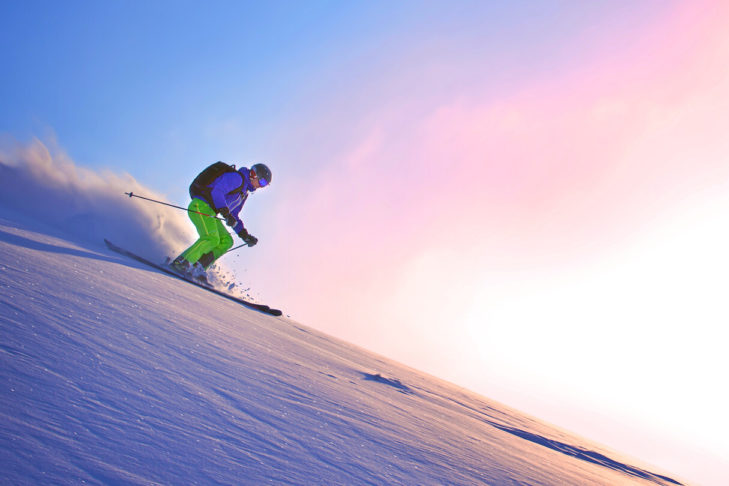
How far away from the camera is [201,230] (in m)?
7.81

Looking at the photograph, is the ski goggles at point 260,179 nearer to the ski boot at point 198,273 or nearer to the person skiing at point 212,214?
the person skiing at point 212,214

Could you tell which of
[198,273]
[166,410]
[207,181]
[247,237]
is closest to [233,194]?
[207,181]

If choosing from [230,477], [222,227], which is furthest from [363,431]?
[222,227]

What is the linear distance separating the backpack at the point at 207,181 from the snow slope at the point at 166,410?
4659 millimetres

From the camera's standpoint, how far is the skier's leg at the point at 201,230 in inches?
305

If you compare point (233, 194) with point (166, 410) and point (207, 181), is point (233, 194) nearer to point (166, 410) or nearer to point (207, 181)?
point (207, 181)

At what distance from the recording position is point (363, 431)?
87.6 inches

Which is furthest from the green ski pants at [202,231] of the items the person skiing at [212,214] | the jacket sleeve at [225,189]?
the jacket sleeve at [225,189]

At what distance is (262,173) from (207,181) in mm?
1219

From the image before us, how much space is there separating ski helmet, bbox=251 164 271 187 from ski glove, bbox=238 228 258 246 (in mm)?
1190

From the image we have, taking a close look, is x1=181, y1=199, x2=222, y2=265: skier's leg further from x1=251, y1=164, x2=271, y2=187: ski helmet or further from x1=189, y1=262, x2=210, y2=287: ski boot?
x1=251, y1=164, x2=271, y2=187: ski helmet

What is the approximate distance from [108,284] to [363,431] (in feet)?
8.23

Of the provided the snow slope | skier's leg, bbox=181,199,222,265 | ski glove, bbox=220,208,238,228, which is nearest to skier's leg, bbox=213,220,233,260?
skier's leg, bbox=181,199,222,265

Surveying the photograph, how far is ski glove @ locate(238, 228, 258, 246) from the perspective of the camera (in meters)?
8.27
